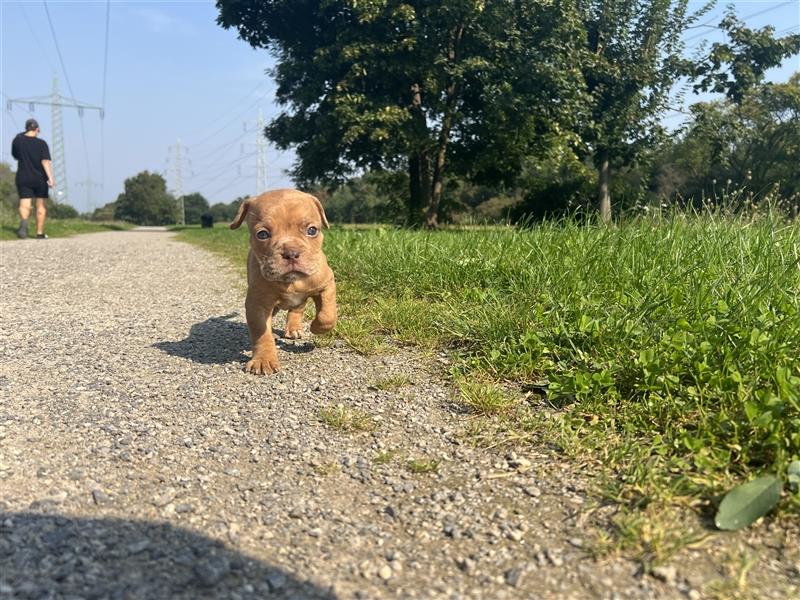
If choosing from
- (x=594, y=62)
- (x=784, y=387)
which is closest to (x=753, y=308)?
(x=784, y=387)

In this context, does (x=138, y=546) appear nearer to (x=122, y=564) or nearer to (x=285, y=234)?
(x=122, y=564)

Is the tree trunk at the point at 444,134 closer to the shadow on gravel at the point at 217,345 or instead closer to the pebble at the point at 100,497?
the shadow on gravel at the point at 217,345

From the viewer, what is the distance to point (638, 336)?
2.48m

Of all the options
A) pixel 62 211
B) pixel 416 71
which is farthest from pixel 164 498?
pixel 62 211

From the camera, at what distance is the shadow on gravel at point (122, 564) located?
4.25 feet

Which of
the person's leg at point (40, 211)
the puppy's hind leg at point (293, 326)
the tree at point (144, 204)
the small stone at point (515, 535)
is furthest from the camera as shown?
the tree at point (144, 204)

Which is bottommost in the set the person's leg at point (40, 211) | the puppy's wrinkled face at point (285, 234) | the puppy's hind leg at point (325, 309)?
the puppy's hind leg at point (325, 309)

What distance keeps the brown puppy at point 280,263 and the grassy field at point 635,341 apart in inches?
18.9

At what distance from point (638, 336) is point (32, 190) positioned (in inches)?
489

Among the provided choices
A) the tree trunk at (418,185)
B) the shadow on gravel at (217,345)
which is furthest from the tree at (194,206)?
the shadow on gravel at (217,345)

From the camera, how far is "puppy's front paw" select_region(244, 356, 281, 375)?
9.59 feet

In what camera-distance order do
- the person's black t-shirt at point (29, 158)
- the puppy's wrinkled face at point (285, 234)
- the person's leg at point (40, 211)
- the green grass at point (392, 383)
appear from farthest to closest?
1. the person's leg at point (40, 211)
2. the person's black t-shirt at point (29, 158)
3. the puppy's wrinkled face at point (285, 234)
4. the green grass at point (392, 383)

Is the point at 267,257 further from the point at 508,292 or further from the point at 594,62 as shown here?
the point at 594,62

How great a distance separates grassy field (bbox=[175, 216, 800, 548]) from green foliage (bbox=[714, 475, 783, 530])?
2.7 inches
